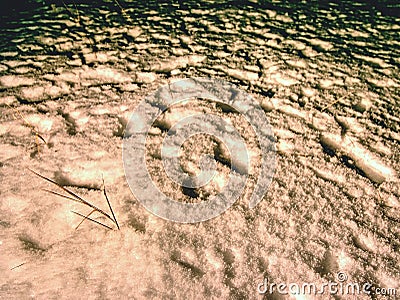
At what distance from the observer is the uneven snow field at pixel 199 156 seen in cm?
92

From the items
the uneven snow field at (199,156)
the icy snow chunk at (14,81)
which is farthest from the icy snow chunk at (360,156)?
the icy snow chunk at (14,81)

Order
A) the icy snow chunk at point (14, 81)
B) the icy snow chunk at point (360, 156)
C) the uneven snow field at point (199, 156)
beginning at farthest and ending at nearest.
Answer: the icy snow chunk at point (14, 81)
the icy snow chunk at point (360, 156)
the uneven snow field at point (199, 156)

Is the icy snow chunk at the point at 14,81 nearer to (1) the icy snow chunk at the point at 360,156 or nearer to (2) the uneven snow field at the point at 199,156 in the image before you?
→ (2) the uneven snow field at the point at 199,156

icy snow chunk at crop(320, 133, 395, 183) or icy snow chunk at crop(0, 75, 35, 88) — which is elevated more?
icy snow chunk at crop(0, 75, 35, 88)

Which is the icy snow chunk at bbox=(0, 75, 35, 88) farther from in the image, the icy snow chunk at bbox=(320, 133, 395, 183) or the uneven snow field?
the icy snow chunk at bbox=(320, 133, 395, 183)

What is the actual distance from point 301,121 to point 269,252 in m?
0.62

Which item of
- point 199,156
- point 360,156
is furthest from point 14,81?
point 360,156

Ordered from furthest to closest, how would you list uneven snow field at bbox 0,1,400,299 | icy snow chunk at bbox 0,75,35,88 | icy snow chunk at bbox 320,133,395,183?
icy snow chunk at bbox 0,75,35,88 < icy snow chunk at bbox 320,133,395,183 < uneven snow field at bbox 0,1,400,299

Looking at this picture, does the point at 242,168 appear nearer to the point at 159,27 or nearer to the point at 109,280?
the point at 109,280

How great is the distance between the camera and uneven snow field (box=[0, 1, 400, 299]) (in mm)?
923

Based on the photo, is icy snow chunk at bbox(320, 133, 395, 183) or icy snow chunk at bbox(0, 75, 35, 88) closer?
icy snow chunk at bbox(320, 133, 395, 183)

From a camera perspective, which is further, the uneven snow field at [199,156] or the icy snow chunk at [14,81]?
the icy snow chunk at [14,81]

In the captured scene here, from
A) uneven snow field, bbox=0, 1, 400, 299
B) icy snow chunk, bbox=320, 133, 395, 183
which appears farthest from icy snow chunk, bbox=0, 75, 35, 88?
icy snow chunk, bbox=320, 133, 395, 183

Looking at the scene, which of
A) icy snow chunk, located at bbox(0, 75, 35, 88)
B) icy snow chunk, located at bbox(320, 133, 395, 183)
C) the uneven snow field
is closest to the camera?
the uneven snow field
